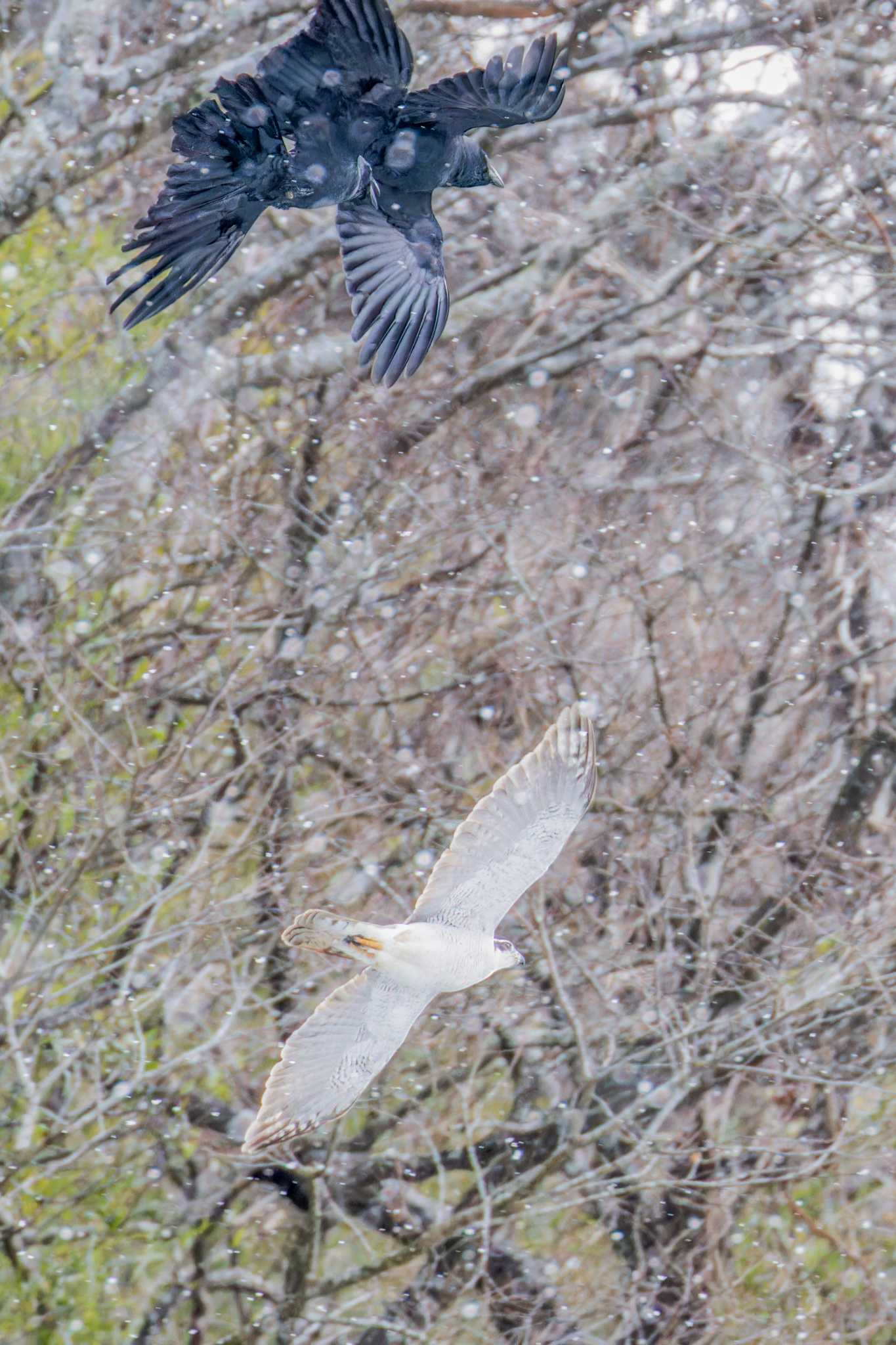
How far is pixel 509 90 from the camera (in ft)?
9.73

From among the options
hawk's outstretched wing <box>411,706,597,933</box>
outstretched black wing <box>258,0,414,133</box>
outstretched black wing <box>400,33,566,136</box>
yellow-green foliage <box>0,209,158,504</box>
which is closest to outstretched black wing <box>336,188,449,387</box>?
outstretched black wing <box>258,0,414,133</box>

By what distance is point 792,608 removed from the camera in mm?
5758

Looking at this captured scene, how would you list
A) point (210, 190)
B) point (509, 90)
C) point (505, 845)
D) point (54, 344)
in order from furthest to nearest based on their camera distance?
point (54, 344) → point (505, 845) → point (210, 190) → point (509, 90)

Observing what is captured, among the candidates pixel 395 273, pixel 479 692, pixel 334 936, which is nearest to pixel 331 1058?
pixel 334 936

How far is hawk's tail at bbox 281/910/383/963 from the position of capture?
3.47m

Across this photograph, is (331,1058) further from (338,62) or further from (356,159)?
(338,62)

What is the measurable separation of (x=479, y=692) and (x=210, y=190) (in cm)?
248

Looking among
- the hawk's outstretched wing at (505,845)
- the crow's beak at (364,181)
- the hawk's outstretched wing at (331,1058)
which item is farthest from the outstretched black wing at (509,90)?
the hawk's outstretched wing at (331,1058)

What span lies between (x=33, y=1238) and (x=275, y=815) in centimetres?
153

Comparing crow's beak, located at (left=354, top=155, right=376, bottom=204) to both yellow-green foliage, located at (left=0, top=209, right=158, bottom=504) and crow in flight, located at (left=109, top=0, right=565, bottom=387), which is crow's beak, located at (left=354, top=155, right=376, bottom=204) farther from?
yellow-green foliage, located at (left=0, top=209, right=158, bottom=504)

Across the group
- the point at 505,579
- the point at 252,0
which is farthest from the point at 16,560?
the point at 252,0

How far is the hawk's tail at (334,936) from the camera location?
3469 mm

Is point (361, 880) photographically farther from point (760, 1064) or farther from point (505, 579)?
point (760, 1064)

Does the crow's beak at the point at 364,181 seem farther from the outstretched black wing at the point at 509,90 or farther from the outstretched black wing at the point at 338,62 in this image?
the outstretched black wing at the point at 509,90
